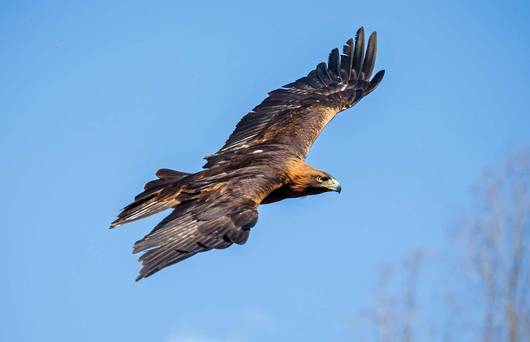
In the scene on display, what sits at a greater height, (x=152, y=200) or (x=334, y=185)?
(x=334, y=185)

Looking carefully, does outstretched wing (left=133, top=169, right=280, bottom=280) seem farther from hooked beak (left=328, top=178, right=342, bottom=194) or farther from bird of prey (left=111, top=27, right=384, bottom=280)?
hooked beak (left=328, top=178, right=342, bottom=194)

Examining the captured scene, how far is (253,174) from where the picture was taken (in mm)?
12359

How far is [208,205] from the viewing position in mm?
11672

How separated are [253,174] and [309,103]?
3145 mm

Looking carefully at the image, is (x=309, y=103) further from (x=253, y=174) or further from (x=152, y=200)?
(x=152, y=200)

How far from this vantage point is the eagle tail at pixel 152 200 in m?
12.3

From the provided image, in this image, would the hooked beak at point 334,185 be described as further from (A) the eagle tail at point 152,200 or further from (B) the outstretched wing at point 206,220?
(A) the eagle tail at point 152,200

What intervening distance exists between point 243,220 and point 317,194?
7.78ft

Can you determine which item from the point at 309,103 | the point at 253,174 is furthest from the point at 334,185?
the point at 309,103

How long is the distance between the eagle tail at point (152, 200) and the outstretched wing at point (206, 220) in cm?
26

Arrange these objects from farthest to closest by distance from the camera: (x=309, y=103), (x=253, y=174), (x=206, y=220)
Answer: (x=309, y=103), (x=253, y=174), (x=206, y=220)

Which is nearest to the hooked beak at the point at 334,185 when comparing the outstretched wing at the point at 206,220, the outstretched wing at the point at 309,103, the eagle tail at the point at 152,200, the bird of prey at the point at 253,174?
the bird of prey at the point at 253,174

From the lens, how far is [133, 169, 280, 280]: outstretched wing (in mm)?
10727
